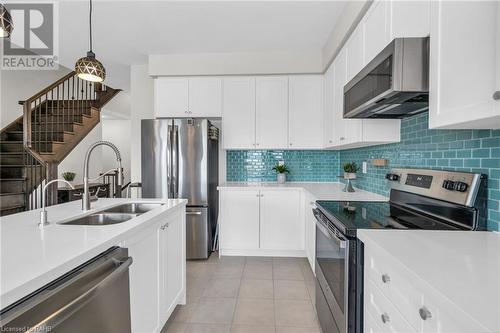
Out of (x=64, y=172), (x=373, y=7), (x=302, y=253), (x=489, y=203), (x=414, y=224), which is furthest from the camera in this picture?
(x=64, y=172)

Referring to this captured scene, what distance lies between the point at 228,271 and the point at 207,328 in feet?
3.29

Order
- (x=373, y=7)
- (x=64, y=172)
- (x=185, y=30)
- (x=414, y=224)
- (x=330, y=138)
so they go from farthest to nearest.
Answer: (x=64, y=172)
(x=330, y=138)
(x=185, y=30)
(x=373, y=7)
(x=414, y=224)

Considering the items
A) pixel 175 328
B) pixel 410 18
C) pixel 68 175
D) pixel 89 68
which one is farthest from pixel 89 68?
pixel 68 175

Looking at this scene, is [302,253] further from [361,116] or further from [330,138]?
[361,116]

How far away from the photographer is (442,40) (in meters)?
1.12

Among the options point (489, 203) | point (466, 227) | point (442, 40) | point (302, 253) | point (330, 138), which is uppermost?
point (442, 40)

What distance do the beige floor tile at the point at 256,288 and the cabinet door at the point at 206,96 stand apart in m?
2.14

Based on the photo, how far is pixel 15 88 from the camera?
4.77 meters

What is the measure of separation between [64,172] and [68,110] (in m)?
1.31

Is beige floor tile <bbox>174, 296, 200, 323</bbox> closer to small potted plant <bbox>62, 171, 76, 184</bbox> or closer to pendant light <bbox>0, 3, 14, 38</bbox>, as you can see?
pendant light <bbox>0, 3, 14, 38</bbox>

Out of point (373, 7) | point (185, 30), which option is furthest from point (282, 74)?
point (373, 7)

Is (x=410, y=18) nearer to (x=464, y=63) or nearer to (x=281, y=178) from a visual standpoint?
(x=464, y=63)

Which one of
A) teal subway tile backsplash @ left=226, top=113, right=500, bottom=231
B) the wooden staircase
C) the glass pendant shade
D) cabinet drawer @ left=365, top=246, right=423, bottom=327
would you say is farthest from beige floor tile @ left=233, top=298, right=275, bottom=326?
the wooden staircase

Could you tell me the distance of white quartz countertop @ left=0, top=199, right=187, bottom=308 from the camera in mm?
792
